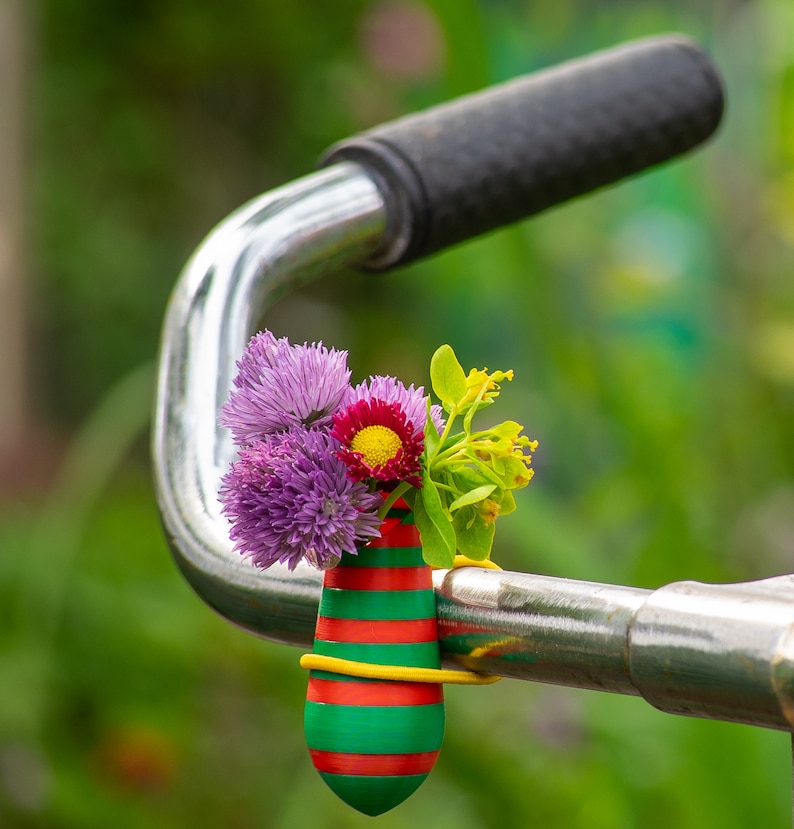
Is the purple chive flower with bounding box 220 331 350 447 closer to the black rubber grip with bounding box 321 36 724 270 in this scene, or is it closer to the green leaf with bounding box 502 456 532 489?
the green leaf with bounding box 502 456 532 489

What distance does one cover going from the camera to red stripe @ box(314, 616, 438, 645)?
0.27 meters

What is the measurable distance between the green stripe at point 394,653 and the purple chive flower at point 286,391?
0.15ft

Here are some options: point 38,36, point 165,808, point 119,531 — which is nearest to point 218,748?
point 165,808

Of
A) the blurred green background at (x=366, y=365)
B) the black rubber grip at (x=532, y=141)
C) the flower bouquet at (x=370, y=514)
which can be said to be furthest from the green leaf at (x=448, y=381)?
the blurred green background at (x=366, y=365)

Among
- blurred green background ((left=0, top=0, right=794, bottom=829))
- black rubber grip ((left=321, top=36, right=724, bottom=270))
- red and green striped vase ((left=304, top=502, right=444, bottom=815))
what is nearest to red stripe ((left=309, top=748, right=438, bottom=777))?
red and green striped vase ((left=304, top=502, right=444, bottom=815))

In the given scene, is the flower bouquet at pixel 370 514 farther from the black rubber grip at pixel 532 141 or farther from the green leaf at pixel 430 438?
the black rubber grip at pixel 532 141

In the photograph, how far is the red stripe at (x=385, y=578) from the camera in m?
0.27

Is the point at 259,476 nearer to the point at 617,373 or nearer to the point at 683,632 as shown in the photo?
the point at 683,632

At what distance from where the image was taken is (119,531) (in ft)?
6.49

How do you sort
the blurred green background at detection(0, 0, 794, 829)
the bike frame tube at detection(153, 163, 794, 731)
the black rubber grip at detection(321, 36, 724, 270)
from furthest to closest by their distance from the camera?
1. the blurred green background at detection(0, 0, 794, 829)
2. the black rubber grip at detection(321, 36, 724, 270)
3. the bike frame tube at detection(153, 163, 794, 731)

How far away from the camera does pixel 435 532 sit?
10.4 inches

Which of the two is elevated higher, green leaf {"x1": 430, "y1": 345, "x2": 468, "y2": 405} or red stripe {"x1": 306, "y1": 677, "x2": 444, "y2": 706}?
green leaf {"x1": 430, "y1": 345, "x2": 468, "y2": 405}

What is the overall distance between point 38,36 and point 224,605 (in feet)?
8.49

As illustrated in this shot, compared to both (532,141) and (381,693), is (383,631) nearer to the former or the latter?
(381,693)
